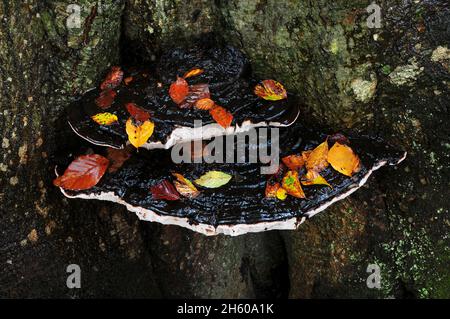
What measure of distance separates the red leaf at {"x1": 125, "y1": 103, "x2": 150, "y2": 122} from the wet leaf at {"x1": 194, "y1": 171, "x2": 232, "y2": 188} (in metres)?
0.48

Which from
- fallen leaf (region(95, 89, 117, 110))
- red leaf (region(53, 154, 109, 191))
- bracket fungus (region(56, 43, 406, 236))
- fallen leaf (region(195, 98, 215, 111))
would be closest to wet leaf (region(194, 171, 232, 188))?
bracket fungus (region(56, 43, 406, 236))

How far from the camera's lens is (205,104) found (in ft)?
9.14

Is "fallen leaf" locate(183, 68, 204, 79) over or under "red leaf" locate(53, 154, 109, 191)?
over

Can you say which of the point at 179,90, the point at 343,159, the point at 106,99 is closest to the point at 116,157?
the point at 106,99

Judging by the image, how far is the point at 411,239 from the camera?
3.66 m

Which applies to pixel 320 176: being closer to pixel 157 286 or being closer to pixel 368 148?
pixel 368 148

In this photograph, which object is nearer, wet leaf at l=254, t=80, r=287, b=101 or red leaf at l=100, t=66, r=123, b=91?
wet leaf at l=254, t=80, r=287, b=101

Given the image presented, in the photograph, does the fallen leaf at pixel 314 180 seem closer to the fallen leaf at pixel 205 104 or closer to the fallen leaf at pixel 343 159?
the fallen leaf at pixel 343 159

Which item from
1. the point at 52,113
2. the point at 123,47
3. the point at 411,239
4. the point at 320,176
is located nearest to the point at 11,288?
the point at 52,113

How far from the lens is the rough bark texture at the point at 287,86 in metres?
2.93

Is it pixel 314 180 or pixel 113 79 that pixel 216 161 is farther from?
pixel 113 79

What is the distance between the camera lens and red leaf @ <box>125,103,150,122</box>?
2.75 meters

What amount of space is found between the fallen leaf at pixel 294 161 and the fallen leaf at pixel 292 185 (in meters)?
0.09

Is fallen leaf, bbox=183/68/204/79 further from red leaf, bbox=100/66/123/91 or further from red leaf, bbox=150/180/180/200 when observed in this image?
red leaf, bbox=150/180/180/200
